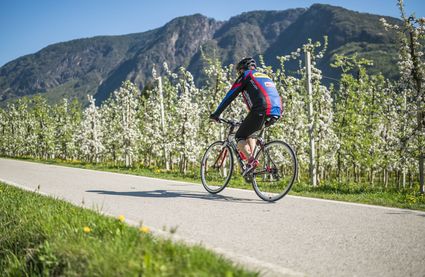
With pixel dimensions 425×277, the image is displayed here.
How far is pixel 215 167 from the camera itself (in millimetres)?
8430

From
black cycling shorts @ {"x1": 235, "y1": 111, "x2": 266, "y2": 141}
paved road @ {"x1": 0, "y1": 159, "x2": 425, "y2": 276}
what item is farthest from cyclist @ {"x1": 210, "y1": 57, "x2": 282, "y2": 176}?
paved road @ {"x1": 0, "y1": 159, "x2": 425, "y2": 276}

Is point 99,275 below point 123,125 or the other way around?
below

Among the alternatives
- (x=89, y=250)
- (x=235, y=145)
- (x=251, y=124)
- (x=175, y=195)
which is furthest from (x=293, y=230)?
(x=175, y=195)

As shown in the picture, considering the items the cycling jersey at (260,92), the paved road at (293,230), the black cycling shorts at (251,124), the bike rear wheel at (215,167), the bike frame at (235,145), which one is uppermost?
the cycling jersey at (260,92)

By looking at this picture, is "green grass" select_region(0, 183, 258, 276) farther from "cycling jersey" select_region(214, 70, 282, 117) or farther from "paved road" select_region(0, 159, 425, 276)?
"cycling jersey" select_region(214, 70, 282, 117)

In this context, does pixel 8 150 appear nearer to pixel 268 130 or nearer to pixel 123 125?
pixel 123 125

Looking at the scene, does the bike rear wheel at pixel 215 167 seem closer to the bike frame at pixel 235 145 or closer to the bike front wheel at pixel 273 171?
the bike frame at pixel 235 145

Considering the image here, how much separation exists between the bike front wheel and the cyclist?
7.4 inches

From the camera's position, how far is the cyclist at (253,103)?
6750 millimetres

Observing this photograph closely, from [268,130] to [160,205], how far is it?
12.4 meters

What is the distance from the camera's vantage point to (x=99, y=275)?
2867 millimetres

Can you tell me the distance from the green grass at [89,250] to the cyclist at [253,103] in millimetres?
3255

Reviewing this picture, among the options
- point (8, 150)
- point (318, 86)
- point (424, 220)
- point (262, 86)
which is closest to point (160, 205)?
point (262, 86)

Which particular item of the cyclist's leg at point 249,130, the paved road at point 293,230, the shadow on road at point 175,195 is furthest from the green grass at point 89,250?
→ the cyclist's leg at point 249,130
